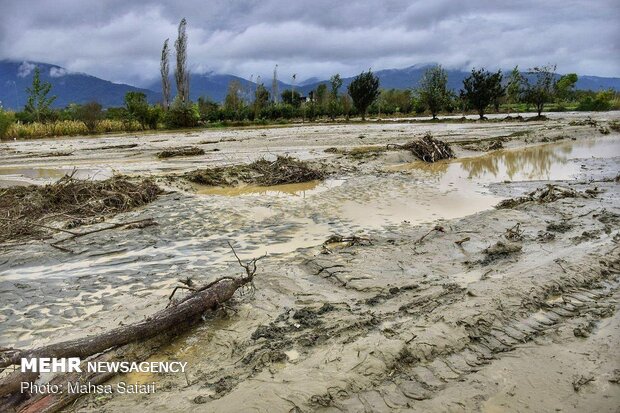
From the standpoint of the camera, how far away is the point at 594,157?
55.6 ft

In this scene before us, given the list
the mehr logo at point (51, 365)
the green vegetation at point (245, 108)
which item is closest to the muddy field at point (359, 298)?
the mehr logo at point (51, 365)

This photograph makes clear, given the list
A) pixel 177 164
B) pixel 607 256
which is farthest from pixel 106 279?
pixel 177 164

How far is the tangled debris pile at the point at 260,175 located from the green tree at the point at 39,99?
3656 centimetres

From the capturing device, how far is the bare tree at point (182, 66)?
5519 centimetres

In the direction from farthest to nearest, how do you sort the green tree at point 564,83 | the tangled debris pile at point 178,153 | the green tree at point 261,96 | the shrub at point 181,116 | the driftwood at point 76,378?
the green tree at point 564,83 → the green tree at point 261,96 → the shrub at point 181,116 → the tangled debris pile at point 178,153 → the driftwood at point 76,378

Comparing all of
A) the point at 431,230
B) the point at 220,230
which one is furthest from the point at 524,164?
the point at 220,230

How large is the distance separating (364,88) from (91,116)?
25727mm

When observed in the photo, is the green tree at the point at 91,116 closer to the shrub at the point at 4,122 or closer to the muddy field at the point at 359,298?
the shrub at the point at 4,122

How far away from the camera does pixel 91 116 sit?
3944cm

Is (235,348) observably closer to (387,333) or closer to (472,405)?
(387,333)

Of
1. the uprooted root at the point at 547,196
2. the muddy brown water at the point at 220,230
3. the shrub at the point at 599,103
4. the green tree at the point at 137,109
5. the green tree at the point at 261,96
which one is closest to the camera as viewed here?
the muddy brown water at the point at 220,230

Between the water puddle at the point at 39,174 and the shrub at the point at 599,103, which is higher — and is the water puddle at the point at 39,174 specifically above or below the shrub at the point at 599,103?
below

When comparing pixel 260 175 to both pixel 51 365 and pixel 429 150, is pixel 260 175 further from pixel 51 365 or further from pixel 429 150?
pixel 51 365

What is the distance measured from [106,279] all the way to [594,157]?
17519mm
